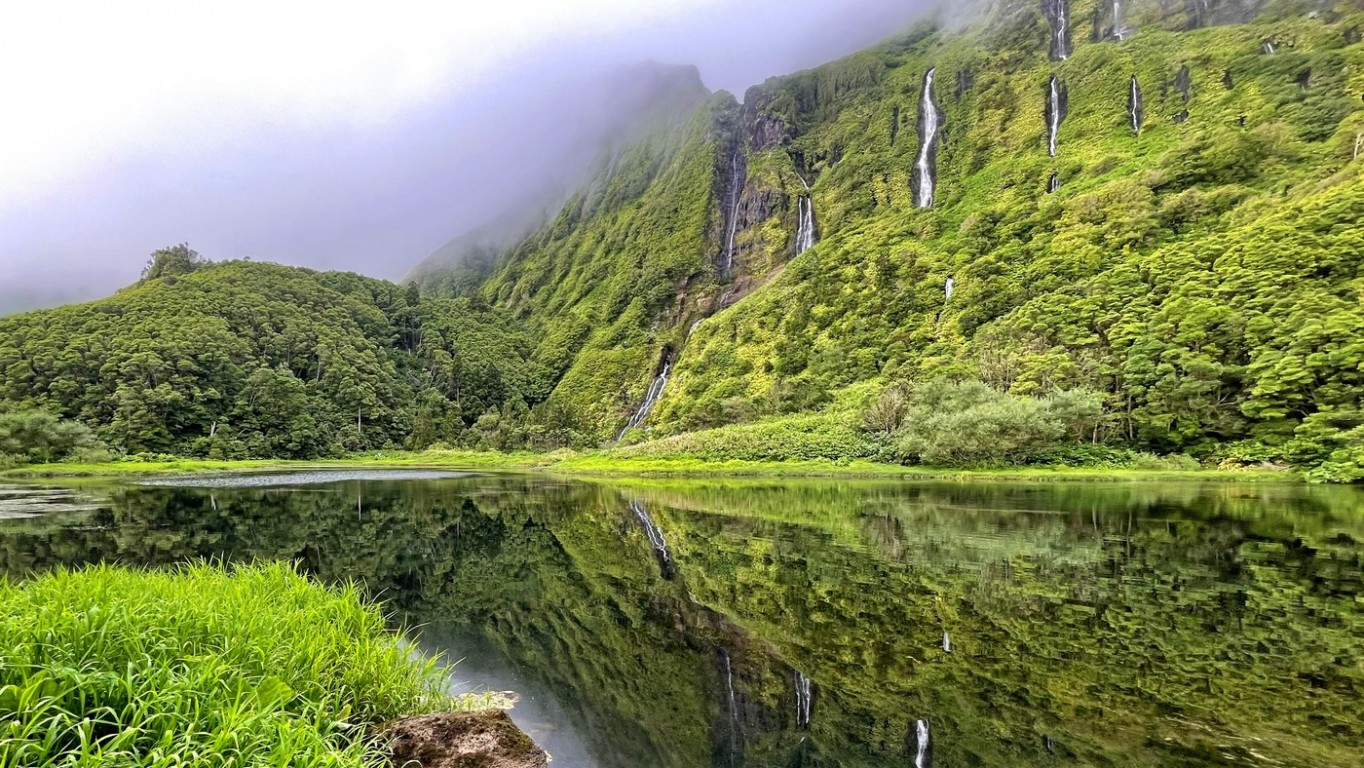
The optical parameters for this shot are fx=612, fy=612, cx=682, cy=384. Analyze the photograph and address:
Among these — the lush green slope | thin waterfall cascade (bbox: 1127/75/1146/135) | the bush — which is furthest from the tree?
thin waterfall cascade (bbox: 1127/75/1146/135)

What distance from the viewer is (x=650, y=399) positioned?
377ft

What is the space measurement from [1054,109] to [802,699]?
128778 millimetres

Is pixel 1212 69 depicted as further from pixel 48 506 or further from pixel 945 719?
pixel 48 506

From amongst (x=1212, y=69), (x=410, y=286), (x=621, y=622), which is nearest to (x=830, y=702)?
(x=621, y=622)

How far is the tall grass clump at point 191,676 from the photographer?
3.85 m

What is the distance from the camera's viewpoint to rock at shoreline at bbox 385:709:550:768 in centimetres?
600

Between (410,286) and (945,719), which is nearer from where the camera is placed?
(945,719)

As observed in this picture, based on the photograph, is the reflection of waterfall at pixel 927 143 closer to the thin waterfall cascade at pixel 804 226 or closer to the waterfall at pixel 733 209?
the thin waterfall cascade at pixel 804 226

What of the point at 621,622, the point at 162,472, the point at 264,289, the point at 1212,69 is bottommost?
the point at 162,472

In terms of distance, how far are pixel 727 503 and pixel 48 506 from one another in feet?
112

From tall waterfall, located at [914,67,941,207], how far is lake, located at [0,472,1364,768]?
99.0 metres

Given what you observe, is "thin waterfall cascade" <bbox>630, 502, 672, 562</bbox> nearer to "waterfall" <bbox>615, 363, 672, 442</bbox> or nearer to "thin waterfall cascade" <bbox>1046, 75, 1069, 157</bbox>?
"waterfall" <bbox>615, 363, 672, 442</bbox>

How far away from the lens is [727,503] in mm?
32000

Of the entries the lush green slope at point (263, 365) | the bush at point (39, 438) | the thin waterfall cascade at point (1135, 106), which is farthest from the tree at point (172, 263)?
the thin waterfall cascade at point (1135, 106)
